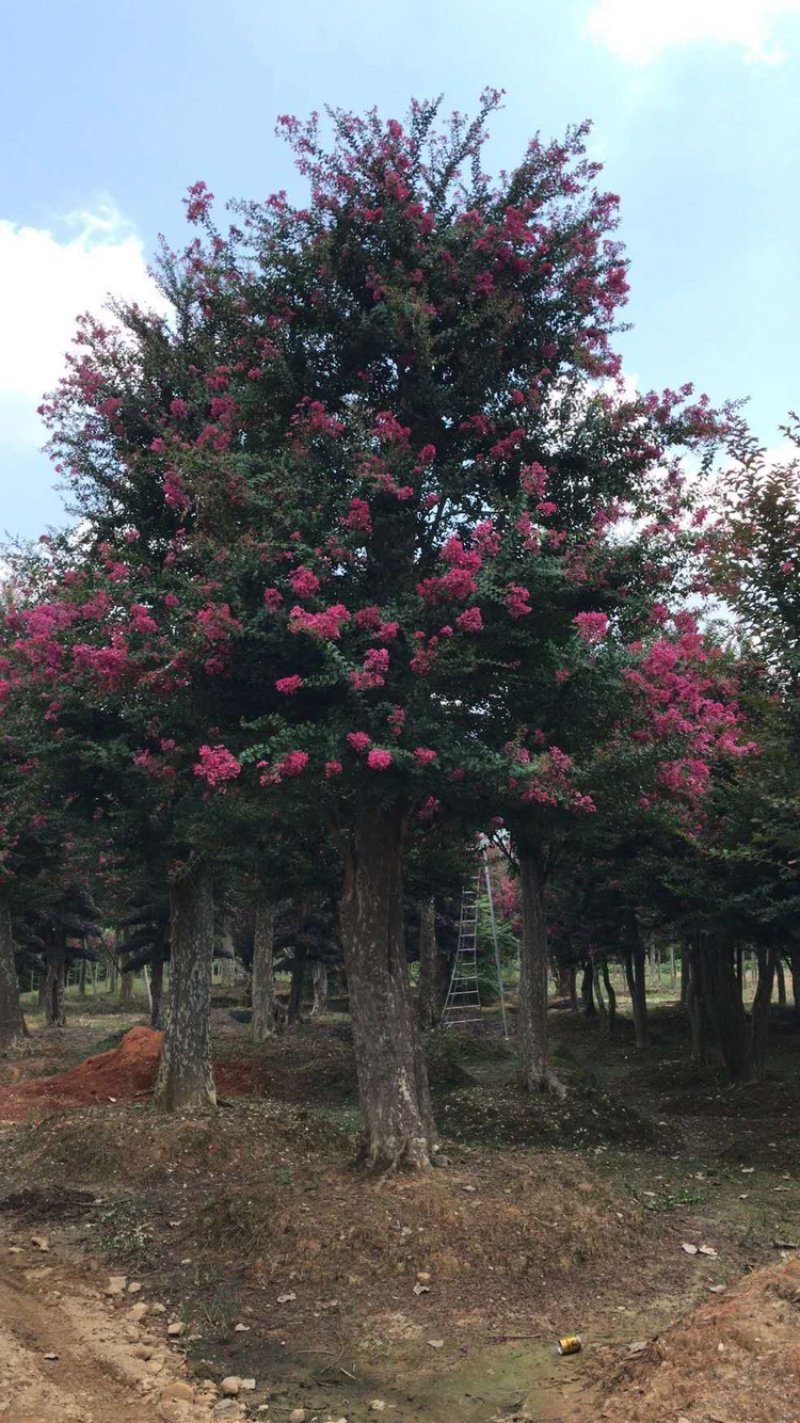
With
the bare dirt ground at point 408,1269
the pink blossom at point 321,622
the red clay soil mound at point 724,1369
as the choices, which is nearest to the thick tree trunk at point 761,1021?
the bare dirt ground at point 408,1269

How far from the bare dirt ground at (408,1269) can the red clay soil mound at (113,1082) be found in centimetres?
262

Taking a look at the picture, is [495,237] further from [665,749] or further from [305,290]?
[665,749]

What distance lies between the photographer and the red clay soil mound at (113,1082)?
17.8 meters

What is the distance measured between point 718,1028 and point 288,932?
627 inches

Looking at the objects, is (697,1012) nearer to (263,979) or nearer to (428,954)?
(428,954)

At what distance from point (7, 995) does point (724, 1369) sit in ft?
81.8

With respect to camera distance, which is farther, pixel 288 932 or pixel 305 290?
pixel 288 932

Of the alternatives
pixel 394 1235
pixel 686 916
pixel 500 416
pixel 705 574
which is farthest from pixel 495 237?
pixel 686 916

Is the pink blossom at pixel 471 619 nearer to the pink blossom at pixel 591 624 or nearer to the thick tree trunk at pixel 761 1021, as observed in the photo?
the pink blossom at pixel 591 624

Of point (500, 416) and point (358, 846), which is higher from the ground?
point (500, 416)

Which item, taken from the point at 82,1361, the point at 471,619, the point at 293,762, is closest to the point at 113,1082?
the point at 82,1361

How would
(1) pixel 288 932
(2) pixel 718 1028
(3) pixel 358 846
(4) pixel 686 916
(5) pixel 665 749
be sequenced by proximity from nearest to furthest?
(5) pixel 665 749 < (3) pixel 358 846 < (4) pixel 686 916 < (2) pixel 718 1028 < (1) pixel 288 932

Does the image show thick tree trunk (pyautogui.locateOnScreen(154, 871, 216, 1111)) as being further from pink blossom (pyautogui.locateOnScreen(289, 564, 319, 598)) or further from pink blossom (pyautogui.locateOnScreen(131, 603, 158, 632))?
pink blossom (pyautogui.locateOnScreen(289, 564, 319, 598))

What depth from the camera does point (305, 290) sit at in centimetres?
1121
